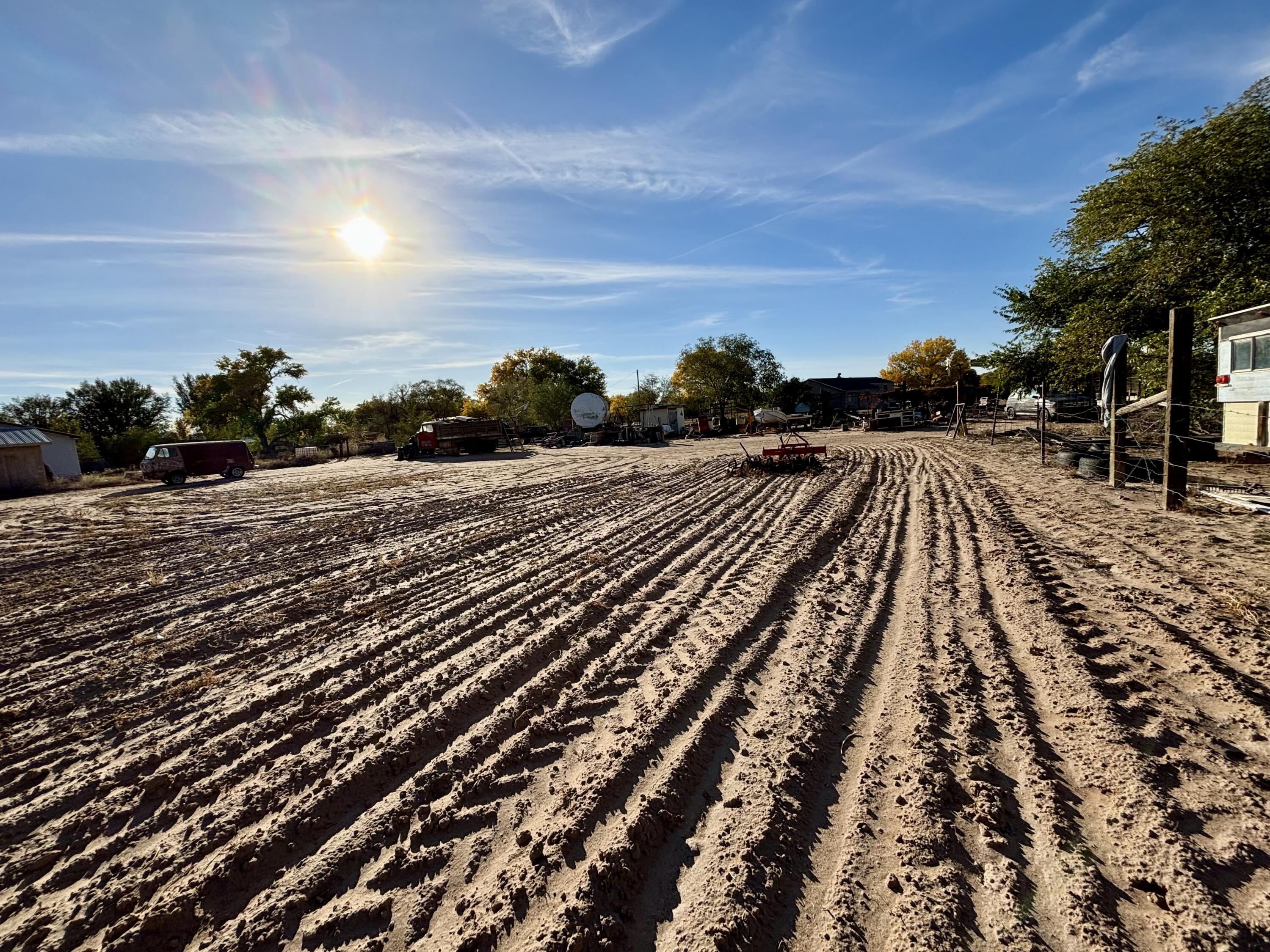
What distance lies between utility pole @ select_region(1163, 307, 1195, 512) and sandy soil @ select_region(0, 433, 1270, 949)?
105 cm

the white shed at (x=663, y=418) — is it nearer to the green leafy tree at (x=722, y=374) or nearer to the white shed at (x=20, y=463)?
the green leafy tree at (x=722, y=374)

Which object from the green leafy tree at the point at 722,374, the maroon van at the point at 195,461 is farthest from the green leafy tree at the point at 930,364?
the maroon van at the point at 195,461

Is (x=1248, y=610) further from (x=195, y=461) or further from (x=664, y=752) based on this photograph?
(x=195, y=461)

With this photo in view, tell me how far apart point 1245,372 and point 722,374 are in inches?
1551

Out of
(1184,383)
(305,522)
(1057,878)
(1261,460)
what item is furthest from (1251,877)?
(1261,460)

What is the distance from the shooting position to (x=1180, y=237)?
49.5 ft

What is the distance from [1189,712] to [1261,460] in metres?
13.6

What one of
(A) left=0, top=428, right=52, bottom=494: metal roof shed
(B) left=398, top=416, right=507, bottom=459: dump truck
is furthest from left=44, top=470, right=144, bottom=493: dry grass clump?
(B) left=398, top=416, right=507, bottom=459: dump truck

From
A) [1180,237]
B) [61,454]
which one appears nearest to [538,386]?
[61,454]

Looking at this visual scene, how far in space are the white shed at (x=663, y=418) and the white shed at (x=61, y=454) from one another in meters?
30.9

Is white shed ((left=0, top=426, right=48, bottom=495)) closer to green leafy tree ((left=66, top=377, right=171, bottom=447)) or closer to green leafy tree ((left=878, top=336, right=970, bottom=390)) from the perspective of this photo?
green leafy tree ((left=66, top=377, right=171, bottom=447))

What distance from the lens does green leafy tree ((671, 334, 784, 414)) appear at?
165 ft

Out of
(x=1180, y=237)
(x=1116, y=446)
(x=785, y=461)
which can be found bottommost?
(x=785, y=461)

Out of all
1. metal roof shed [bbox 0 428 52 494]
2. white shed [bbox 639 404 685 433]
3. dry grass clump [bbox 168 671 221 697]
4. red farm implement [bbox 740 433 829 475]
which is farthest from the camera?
white shed [bbox 639 404 685 433]
